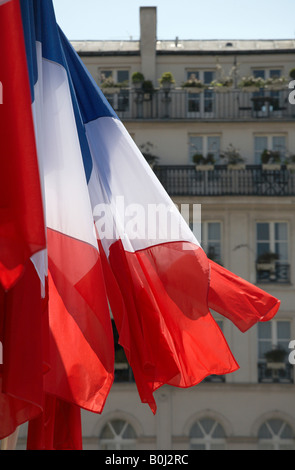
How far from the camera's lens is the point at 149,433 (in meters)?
27.0

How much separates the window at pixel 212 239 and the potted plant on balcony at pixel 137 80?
5801 mm

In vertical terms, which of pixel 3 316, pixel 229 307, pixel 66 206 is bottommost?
pixel 229 307

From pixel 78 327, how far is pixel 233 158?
2418cm

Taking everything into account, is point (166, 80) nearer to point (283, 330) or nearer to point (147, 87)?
point (147, 87)

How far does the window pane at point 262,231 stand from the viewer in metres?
28.7

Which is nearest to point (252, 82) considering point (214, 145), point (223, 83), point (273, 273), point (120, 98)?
point (223, 83)

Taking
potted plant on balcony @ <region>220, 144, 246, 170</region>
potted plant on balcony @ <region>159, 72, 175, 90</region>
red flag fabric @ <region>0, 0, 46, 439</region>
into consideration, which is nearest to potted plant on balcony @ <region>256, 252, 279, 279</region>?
potted plant on balcony @ <region>220, 144, 246, 170</region>

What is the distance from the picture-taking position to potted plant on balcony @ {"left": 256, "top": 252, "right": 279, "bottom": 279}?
28172 millimetres

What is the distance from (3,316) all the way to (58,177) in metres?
1.51

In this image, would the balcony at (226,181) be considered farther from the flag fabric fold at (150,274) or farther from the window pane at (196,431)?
the flag fabric fold at (150,274)

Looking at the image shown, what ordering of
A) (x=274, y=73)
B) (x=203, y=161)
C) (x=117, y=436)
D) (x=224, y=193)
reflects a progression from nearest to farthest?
(x=117, y=436) < (x=224, y=193) < (x=203, y=161) < (x=274, y=73)

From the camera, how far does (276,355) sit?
27125 mm

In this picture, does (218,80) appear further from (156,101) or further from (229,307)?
(229,307)
